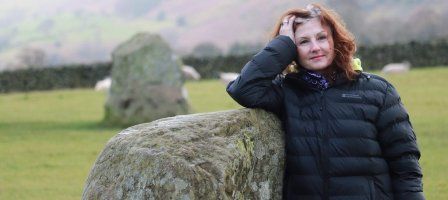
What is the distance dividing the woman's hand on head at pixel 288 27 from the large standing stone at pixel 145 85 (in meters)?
14.6

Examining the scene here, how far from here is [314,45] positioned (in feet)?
19.1

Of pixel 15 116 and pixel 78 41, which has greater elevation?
pixel 78 41

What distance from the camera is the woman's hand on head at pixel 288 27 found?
5.85 meters

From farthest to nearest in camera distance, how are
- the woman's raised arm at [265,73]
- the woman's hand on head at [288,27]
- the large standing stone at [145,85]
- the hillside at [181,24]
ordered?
the hillside at [181,24]
the large standing stone at [145,85]
the woman's hand on head at [288,27]
the woman's raised arm at [265,73]

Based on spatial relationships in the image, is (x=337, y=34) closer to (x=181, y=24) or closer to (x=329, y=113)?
(x=329, y=113)

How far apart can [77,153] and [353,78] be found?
437 inches

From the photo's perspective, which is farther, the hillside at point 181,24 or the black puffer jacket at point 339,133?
the hillside at point 181,24

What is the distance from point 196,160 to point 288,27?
1177mm

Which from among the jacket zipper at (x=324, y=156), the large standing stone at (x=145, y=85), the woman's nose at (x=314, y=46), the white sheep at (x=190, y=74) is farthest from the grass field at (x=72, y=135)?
the white sheep at (x=190, y=74)

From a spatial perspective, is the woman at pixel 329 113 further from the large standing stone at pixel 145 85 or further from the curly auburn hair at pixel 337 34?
the large standing stone at pixel 145 85

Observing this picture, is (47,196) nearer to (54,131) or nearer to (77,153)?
(77,153)

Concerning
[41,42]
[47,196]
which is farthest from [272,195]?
[41,42]

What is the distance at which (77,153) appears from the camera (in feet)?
53.0

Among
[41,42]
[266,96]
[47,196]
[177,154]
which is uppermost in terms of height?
[41,42]
